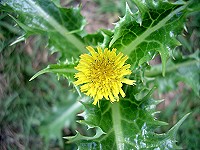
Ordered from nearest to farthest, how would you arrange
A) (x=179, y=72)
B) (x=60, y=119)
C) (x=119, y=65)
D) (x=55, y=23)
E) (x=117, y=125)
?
(x=119, y=65)
(x=117, y=125)
(x=55, y=23)
(x=179, y=72)
(x=60, y=119)

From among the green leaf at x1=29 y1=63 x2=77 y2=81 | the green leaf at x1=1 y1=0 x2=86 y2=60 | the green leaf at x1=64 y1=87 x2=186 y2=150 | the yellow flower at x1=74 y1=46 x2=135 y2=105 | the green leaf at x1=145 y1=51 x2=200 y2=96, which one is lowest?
the green leaf at x1=64 y1=87 x2=186 y2=150

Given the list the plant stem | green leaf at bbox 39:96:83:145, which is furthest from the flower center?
green leaf at bbox 39:96:83:145

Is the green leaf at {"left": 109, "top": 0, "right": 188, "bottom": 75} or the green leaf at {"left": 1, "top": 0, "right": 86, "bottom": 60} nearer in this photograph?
the green leaf at {"left": 109, "top": 0, "right": 188, "bottom": 75}

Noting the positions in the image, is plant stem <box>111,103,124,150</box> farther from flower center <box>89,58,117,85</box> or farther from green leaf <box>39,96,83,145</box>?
green leaf <box>39,96,83,145</box>

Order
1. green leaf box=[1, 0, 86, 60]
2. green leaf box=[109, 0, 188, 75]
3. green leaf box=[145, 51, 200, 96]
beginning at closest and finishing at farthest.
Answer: green leaf box=[109, 0, 188, 75]
green leaf box=[1, 0, 86, 60]
green leaf box=[145, 51, 200, 96]

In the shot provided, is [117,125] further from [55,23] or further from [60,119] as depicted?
[60,119]

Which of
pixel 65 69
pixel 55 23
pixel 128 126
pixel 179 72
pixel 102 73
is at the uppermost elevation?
pixel 55 23

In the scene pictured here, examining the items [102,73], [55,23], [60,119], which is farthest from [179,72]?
[60,119]

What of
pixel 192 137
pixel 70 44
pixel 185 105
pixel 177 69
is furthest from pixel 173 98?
pixel 70 44

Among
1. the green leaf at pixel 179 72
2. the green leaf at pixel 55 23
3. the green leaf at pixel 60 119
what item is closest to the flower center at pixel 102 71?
the green leaf at pixel 55 23
